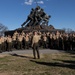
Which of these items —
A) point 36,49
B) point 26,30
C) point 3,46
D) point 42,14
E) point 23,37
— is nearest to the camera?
point 36,49

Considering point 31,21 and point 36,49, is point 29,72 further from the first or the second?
point 31,21

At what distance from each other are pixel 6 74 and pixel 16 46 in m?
20.1

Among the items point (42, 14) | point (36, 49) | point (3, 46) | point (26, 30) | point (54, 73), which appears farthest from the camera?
point (42, 14)

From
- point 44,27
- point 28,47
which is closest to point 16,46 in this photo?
point 28,47

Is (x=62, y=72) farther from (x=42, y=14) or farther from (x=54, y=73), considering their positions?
(x=42, y=14)

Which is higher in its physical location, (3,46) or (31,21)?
(31,21)

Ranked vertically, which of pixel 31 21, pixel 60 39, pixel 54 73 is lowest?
pixel 54 73

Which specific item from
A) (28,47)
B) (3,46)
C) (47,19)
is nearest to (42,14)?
(47,19)

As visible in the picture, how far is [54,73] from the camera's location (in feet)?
44.2

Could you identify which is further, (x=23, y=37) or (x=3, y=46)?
(x=23, y=37)

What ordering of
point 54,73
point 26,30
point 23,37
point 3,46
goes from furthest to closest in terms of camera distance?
point 26,30
point 23,37
point 3,46
point 54,73

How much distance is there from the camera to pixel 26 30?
4041cm

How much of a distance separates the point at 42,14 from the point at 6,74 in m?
30.7

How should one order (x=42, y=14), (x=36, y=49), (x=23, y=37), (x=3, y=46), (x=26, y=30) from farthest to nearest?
(x=42, y=14), (x=26, y=30), (x=23, y=37), (x=3, y=46), (x=36, y=49)
